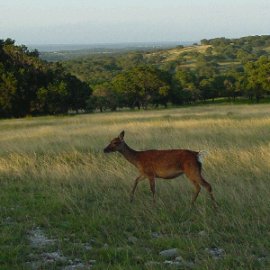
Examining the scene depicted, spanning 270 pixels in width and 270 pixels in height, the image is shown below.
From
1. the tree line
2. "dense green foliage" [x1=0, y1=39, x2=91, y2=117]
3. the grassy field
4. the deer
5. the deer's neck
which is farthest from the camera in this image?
the tree line

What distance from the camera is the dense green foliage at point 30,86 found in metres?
47.7

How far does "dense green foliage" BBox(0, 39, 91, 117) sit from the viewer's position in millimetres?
47719

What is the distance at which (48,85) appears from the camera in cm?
5122

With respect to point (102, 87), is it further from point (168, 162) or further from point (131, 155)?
point (168, 162)

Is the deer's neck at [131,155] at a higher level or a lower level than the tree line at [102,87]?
higher

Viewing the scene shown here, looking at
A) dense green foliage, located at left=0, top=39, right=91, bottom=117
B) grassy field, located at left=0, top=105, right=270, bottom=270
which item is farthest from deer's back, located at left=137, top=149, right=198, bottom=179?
dense green foliage, located at left=0, top=39, right=91, bottom=117

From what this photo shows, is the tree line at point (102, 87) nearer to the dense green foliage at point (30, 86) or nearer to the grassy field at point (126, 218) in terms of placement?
the dense green foliage at point (30, 86)

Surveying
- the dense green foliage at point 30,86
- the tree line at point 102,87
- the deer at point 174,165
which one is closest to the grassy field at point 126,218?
the deer at point 174,165

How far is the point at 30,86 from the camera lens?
5041 cm

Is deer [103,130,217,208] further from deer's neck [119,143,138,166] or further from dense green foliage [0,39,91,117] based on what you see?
dense green foliage [0,39,91,117]

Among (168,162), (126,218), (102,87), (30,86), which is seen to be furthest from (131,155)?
(102,87)

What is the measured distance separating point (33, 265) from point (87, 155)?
8.04 meters

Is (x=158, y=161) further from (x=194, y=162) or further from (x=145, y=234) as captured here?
(x=145, y=234)

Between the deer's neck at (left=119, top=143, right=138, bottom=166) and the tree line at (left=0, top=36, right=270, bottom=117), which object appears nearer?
the deer's neck at (left=119, top=143, right=138, bottom=166)
